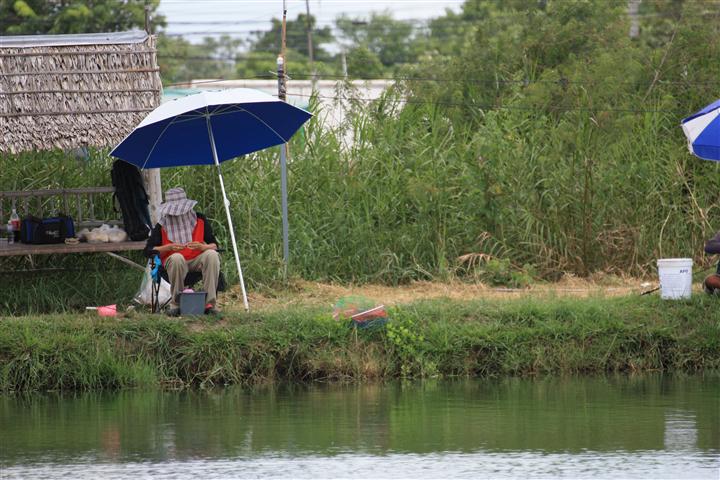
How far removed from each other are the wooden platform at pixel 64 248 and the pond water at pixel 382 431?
2.02 m

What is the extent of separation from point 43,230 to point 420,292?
395 centimetres

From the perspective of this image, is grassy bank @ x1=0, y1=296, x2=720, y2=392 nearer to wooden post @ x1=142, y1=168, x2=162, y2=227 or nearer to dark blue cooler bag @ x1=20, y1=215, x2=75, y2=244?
dark blue cooler bag @ x1=20, y1=215, x2=75, y2=244

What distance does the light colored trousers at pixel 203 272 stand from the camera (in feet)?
39.0

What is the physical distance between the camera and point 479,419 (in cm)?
947

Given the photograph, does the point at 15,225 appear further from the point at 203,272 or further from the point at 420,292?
the point at 420,292

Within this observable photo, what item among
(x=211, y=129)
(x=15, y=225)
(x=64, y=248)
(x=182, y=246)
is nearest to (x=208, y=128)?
(x=211, y=129)

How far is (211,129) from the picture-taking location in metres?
12.8

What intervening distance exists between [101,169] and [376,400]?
576 cm

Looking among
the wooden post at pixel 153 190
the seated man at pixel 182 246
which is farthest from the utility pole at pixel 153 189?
the seated man at pixel 182 246

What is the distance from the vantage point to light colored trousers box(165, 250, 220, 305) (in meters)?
11.9

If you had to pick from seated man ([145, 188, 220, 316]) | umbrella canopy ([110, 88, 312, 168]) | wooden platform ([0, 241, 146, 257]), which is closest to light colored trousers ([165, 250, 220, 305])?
seated man ([145, 188, 220, 316])

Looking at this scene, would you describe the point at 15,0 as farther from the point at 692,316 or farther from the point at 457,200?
the point at 692,316

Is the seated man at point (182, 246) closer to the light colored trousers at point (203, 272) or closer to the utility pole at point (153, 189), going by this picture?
the light colored trousers at point (203, 272)

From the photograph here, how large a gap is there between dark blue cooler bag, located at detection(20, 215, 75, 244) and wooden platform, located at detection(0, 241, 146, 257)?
8cm
